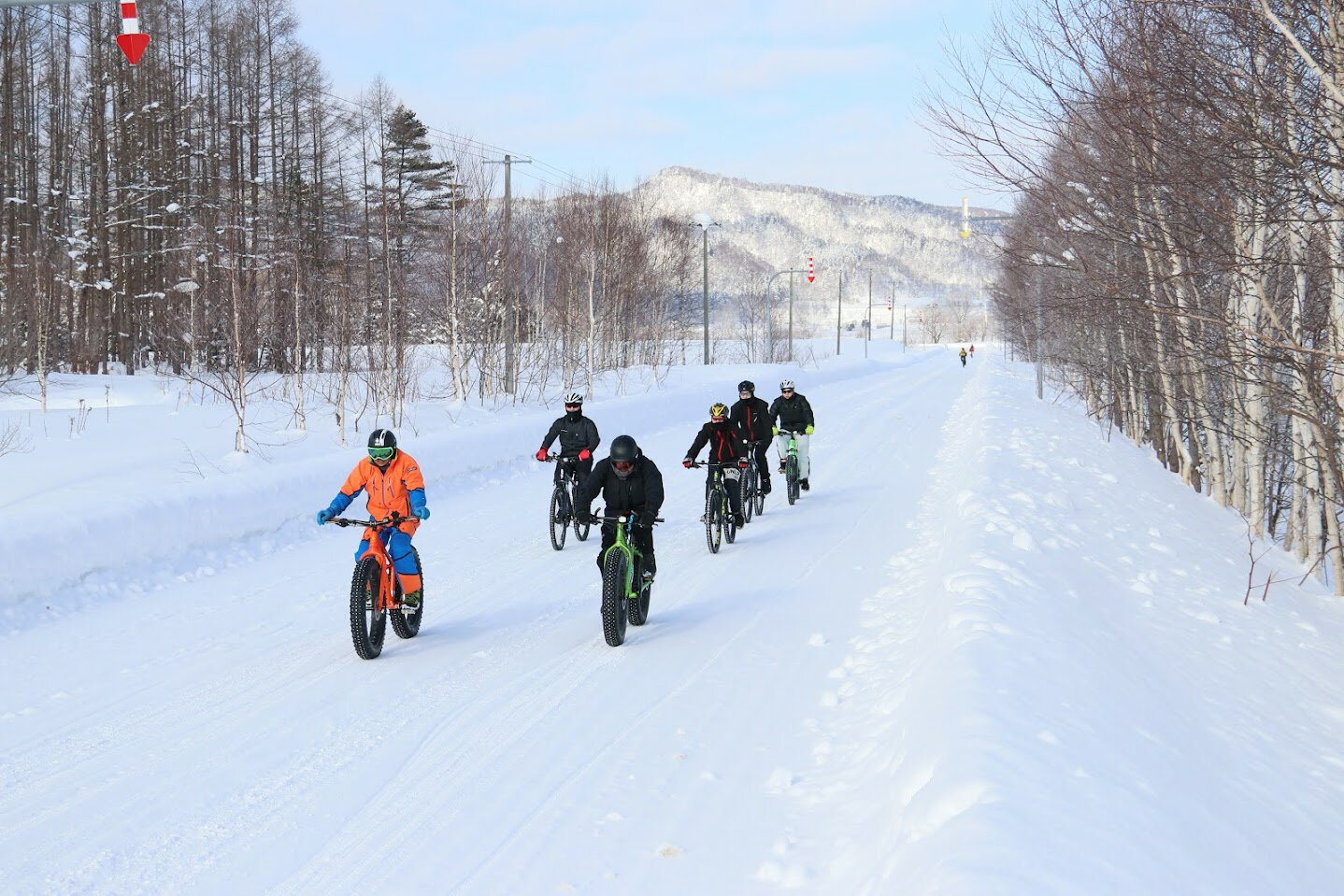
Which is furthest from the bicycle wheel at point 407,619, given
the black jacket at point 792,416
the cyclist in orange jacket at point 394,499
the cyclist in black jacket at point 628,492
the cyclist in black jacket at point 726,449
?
the black jacket at point 792,416

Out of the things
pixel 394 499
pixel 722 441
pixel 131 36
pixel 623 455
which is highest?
pixel 131 36

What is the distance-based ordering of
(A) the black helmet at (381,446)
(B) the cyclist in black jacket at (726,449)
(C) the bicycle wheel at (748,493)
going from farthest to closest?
(C) the bicycle wheel at (748,493) < (B) the cyclist in black jacket at (726,449) < (A) the black helmet at (381,446)

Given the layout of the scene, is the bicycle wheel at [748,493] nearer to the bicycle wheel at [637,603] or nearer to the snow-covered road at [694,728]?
the snow-covered road at [694,728]

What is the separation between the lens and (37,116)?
3694 cm

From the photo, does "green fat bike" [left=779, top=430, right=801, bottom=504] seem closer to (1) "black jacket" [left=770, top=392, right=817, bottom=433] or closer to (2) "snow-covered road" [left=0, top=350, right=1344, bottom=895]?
(1) "black jacket" [left=770, top=392, right=817, bottom=433]

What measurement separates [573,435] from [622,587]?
14.3 feet

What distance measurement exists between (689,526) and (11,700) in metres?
7.86

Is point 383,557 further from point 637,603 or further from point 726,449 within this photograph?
point 726,449

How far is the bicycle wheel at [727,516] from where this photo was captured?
1150 cm

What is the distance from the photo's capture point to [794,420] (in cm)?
1454

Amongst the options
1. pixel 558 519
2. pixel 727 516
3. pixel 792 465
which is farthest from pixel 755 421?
pixel 558 519

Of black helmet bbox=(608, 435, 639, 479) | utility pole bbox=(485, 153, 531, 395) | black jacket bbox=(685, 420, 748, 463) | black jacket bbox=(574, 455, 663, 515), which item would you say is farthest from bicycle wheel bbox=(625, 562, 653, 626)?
utility pole bbox=(485, 153, 531, 395)

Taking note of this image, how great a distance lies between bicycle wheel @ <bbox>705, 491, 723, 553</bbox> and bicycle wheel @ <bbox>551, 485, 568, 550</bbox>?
1.61 meters

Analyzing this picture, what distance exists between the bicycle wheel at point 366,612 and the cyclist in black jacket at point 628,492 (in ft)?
5.52
